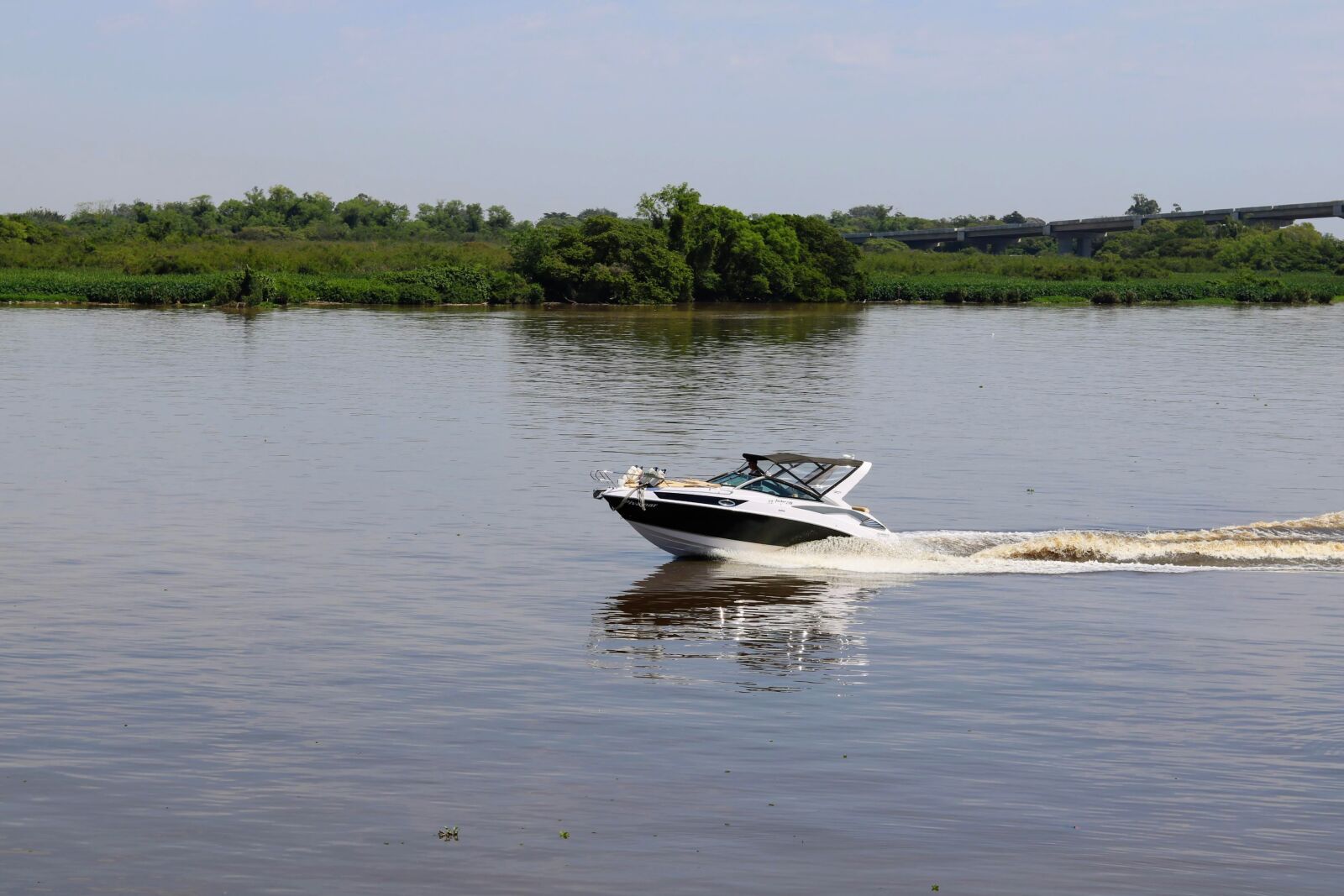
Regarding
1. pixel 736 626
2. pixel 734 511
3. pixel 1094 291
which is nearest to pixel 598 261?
pixel 1094 291

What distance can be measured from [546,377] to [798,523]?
122ft

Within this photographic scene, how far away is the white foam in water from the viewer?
2697 centimetres

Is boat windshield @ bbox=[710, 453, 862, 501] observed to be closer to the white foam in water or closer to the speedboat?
the speedboat

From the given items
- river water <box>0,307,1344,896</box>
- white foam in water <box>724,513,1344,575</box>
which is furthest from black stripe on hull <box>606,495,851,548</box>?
river water <box>0,307,1344,896</box>

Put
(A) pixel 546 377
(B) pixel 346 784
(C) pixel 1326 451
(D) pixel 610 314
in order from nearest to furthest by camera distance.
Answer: (B) pixel 346 784
(C) pixel 1326 451
(A) pixel 546 377
(D) pixel 610 314

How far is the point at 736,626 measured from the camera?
73.8 feet

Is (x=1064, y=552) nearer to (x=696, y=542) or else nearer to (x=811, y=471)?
(x=811, y=471)

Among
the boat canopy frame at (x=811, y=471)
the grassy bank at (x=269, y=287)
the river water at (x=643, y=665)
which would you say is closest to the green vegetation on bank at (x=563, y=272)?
the grassy bank at (x=269, y=287)

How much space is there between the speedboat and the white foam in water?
0.91ft

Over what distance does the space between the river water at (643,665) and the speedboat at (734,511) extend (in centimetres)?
46

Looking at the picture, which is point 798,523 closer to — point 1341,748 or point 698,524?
point 698,524

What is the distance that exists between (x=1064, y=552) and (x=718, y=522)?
6.56 metres

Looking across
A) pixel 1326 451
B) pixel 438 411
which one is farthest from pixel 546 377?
pixel 1326 451

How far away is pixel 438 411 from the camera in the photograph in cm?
5088
